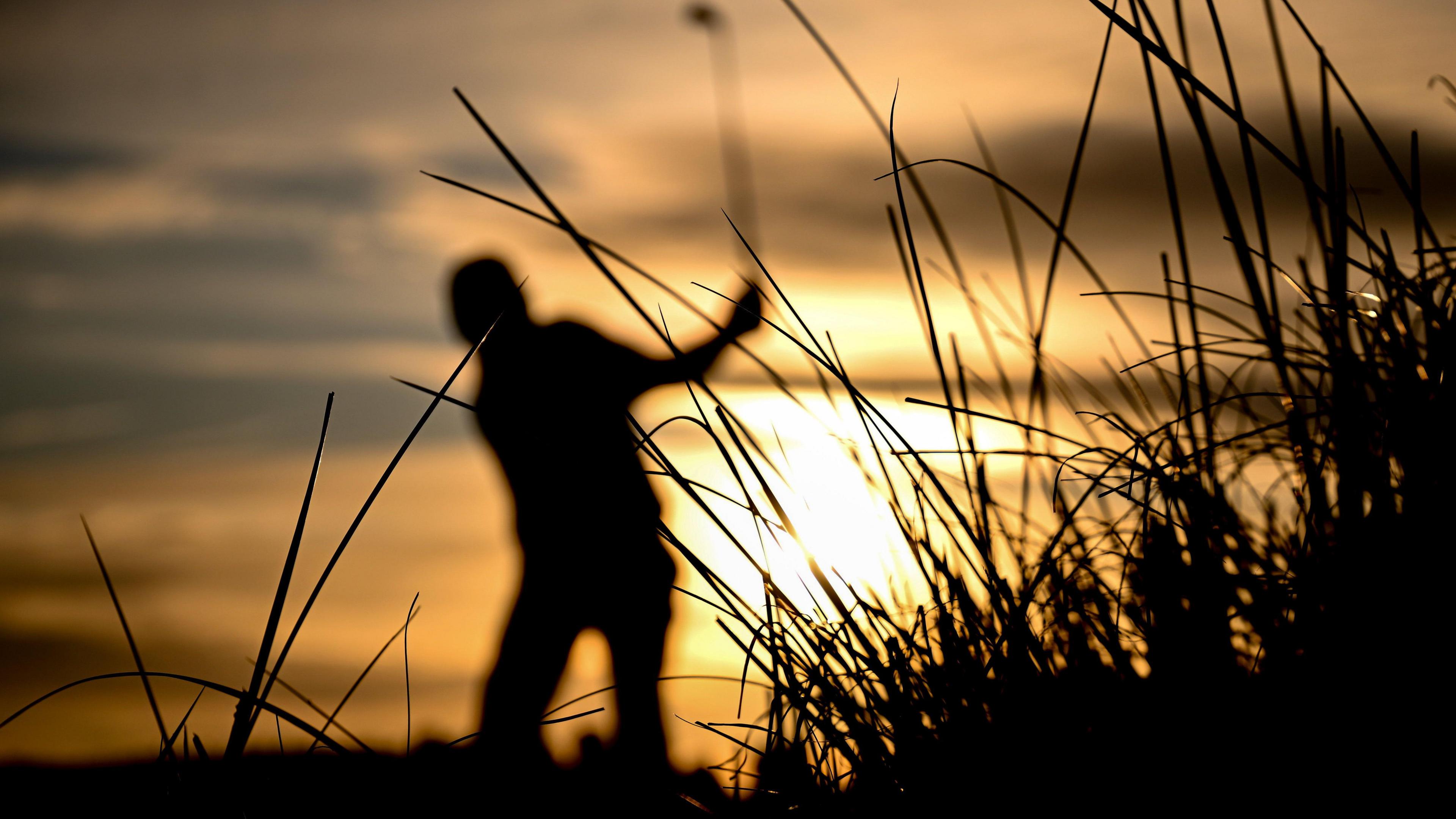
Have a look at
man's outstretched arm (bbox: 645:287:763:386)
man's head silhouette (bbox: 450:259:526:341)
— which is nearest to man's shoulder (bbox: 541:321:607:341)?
man's head silhouette (bbox: 450:259:526:341)

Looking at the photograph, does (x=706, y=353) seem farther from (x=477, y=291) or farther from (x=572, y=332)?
(x=477, y=291)

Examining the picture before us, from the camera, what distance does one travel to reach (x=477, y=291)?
2.89 meters

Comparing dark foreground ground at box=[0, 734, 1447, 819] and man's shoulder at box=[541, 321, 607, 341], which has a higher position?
man's shoulder at box=[541, 321, 607, 341]

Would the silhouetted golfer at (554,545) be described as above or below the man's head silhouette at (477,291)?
below

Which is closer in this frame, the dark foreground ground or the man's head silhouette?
the dark foreground ground

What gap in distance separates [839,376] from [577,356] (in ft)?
7.38

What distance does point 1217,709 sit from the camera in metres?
0.42

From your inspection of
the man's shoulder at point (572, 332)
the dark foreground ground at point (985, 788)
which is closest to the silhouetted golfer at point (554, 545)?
the man's shoulder at point (572, 332)

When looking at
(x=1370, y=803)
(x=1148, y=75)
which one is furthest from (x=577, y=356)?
(x=1370, y=803)

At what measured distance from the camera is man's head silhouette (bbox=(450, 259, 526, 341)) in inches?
111

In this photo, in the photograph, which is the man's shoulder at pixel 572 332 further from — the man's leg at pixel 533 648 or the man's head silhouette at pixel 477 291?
the man's leg at pixel 533 648

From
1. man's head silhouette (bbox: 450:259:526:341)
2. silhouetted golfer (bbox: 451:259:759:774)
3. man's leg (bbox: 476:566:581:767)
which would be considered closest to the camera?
silhouetted golfer (bbox: 451:259:759:774)

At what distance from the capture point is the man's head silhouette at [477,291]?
9.29ft

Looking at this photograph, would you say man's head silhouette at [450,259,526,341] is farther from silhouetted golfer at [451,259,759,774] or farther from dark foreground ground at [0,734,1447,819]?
dark foreground ground at [0,734,1447,819]
